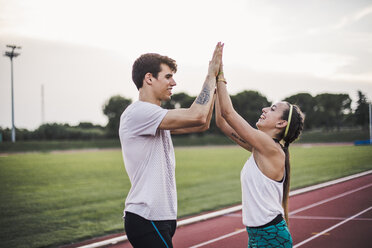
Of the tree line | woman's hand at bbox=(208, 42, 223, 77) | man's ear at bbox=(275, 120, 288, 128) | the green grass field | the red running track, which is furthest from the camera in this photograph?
the tree line

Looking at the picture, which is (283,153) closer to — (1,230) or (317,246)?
(317,246)

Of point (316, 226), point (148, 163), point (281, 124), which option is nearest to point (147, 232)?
point (148, 163)

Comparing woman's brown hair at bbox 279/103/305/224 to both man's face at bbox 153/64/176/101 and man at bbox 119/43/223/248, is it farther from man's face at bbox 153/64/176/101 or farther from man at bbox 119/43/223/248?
man's face at bbox 153/64/176/101

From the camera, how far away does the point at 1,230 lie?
858 cm

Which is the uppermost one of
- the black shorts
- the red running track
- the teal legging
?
the black shorts

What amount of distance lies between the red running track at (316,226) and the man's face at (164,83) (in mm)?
4652

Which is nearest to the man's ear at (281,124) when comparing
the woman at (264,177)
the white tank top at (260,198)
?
the woman at (264,177)

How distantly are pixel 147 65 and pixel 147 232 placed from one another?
1.19 m

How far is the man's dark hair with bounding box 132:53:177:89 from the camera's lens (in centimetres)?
265

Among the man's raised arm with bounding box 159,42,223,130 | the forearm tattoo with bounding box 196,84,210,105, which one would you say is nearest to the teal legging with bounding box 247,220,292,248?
the man's raised arm with bounding box 159,42,223,130

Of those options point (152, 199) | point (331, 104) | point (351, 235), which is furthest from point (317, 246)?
point (331, 104)

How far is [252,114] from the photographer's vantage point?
80188 mm

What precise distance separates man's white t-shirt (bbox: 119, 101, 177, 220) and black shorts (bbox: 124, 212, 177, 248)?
0.15 ft

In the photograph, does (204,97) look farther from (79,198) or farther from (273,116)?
(79,198)
